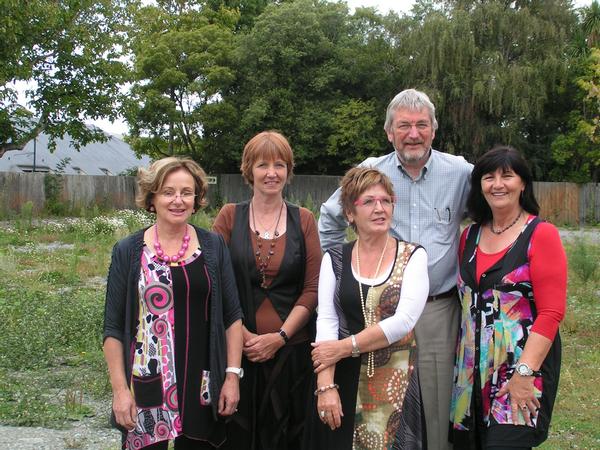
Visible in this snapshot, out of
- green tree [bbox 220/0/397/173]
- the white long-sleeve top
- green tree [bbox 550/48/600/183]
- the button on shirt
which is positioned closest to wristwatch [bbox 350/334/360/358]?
the white long-sleeve top

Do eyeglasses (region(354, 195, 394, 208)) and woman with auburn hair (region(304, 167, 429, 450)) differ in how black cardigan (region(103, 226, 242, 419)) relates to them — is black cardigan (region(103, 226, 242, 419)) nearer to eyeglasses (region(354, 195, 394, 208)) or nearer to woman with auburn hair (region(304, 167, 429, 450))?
woman with auburn hair (region(304, 167, 429, 450))

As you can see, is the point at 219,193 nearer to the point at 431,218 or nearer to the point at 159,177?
the point at 431,218

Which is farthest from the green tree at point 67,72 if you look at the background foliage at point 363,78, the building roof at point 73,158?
the building roof at point 73,158

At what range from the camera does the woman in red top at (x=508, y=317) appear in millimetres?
2975

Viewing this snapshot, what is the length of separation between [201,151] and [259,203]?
32.3m

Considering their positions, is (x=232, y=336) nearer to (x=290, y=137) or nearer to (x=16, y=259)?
(x=16, y=259)

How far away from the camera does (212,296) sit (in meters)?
3.18

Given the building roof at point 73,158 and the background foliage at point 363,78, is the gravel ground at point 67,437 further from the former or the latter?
the building roof at point 73,158

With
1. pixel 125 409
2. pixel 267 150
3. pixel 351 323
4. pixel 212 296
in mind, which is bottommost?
pixel 125 409

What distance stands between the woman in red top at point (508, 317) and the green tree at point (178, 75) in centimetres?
2941

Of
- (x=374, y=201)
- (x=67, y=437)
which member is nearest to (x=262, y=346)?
(x=374, y=201)

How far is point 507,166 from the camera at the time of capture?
10.6 ft

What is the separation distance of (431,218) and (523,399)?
3.41 feet

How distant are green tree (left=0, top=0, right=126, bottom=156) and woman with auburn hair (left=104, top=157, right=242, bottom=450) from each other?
68.6 feet
